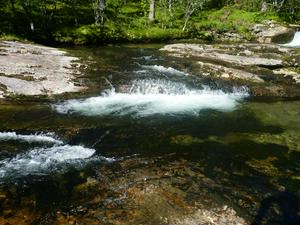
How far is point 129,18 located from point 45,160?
1105 inches

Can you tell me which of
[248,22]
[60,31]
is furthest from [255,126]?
[248,22]

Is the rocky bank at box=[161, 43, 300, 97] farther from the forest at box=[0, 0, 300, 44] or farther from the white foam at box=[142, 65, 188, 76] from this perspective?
the forest at box=[0, 0, 300, 44]

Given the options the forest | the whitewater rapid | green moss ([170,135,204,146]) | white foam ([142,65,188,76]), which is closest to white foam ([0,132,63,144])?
the whitewater rapid

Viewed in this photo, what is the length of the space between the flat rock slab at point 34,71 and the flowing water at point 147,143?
0.96 meters

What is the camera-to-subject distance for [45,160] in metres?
11.4

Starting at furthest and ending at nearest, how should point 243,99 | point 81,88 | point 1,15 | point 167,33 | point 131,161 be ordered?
point 167,33 → point 1,15 → point 243,99 → point 81,88 → point 131,161

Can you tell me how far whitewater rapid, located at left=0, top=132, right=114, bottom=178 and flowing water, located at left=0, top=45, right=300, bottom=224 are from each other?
30 millimetres

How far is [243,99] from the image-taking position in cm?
1991

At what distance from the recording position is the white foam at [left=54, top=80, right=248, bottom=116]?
663 inches

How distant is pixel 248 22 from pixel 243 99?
23719mm

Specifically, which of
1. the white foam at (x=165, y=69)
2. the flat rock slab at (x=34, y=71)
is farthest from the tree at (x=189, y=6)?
the flat rock slab at (x=34, y=71)

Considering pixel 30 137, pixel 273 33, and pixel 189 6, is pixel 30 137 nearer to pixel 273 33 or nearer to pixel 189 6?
pixel 189 6

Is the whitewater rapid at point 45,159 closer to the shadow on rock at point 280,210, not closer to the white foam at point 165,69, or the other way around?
the shadow on rock at point 280,210

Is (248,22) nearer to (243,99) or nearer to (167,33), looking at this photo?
(167,33)
